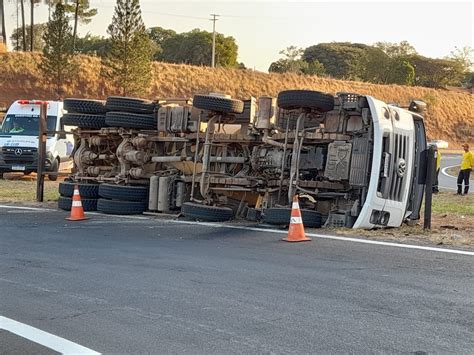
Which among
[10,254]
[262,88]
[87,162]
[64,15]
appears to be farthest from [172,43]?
[10,254]

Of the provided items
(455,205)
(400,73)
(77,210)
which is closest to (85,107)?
(77,210)

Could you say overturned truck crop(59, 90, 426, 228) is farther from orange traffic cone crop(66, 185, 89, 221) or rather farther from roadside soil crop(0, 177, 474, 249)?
orange traffic cone crop(66, 185, 89, 221)

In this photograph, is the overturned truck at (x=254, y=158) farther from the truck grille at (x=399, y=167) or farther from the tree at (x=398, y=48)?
the tree at (x=398, y=48)

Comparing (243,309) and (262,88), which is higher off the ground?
(262,88)

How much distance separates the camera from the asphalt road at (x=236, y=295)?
4.64 metres

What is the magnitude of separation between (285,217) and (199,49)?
247 ft

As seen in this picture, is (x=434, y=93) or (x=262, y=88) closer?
(x=262, y=88)

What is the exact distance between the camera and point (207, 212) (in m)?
10.9

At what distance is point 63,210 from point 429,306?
904 cm

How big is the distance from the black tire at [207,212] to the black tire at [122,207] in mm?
1391

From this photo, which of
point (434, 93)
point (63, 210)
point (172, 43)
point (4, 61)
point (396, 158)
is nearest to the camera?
point (396, 158)

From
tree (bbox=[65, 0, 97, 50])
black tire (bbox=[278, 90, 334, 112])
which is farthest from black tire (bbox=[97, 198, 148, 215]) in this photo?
tree (bbox=[65, 0, 97, 50])

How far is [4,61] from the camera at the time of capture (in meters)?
50.1

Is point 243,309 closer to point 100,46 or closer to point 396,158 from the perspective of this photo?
point 396,158
